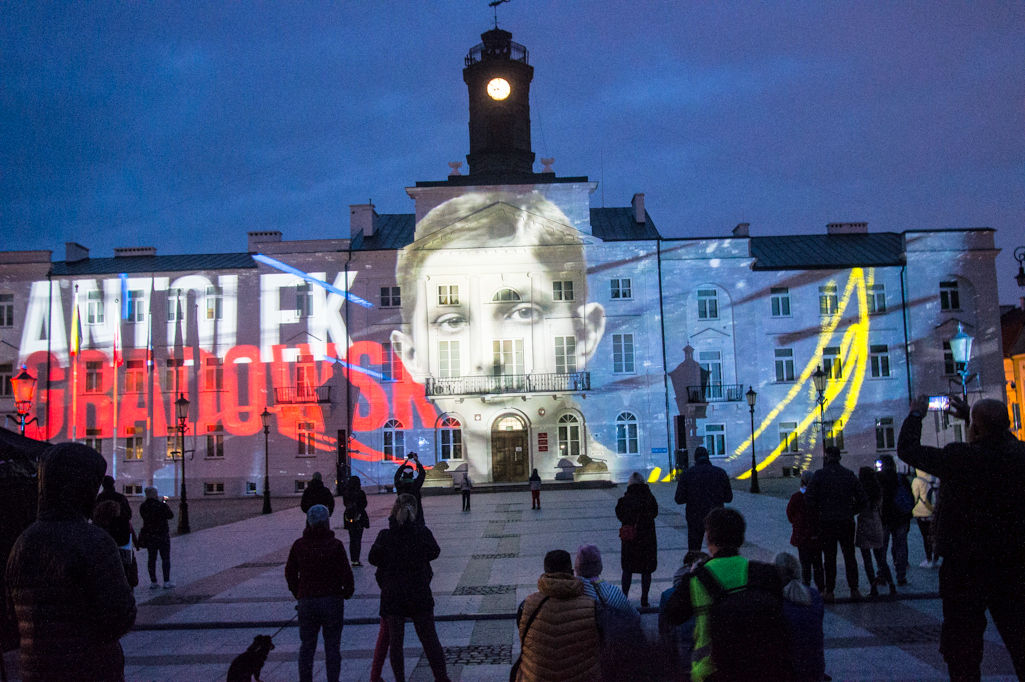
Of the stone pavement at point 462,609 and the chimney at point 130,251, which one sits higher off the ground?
the chimney at point 130,251

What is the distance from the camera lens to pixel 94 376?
37.5 metres

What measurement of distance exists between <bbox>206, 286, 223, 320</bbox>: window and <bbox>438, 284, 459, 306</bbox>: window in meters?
11.0

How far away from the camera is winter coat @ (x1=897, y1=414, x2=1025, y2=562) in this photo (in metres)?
4.58

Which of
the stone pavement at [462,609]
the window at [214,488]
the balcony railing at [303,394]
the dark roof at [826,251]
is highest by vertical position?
the dark roof at [826,251]

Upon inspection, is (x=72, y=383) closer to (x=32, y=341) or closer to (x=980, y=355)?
(x=32, y=341)

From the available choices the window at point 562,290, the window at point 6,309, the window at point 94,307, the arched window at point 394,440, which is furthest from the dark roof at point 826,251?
the window at point 6,309

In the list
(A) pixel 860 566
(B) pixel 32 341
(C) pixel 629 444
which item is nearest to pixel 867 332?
(C) pixel 629 444

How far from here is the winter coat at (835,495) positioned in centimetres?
962

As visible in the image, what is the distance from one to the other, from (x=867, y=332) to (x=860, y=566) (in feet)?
88.6

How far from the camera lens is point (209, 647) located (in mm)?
9164

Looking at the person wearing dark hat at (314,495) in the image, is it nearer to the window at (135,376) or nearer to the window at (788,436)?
the window at (788,436)

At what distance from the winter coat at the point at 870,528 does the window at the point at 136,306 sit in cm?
3605

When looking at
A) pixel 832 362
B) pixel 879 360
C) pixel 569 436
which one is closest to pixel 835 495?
pixel 569 436

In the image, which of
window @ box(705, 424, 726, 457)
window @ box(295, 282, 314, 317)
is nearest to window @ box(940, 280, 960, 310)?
window @ box(705, 424, 726, 457)
